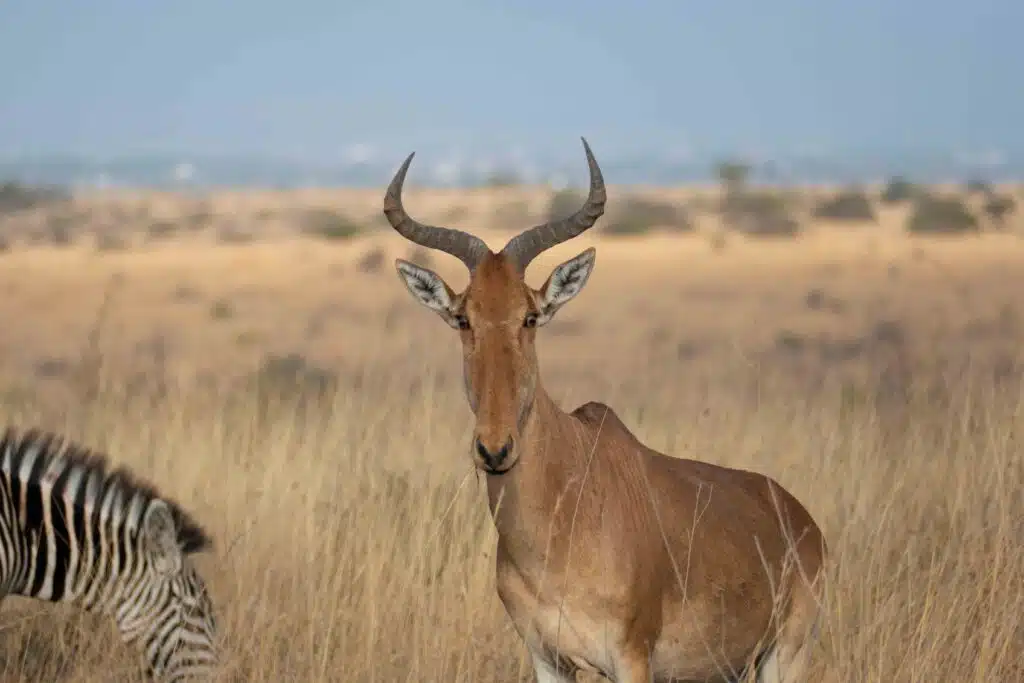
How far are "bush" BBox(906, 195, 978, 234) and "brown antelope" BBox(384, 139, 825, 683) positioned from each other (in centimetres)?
4614

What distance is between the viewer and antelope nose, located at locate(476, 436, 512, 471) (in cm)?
636

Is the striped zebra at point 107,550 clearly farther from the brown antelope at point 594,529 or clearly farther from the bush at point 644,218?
the bush at point 644,218

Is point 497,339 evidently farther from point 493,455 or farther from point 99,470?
point 99,470

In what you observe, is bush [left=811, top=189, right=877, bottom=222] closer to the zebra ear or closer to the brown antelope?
the zebra ear

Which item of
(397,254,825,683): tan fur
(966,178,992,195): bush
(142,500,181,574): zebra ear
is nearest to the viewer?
(397,254,825,683): tan fur

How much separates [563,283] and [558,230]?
0.84 ft

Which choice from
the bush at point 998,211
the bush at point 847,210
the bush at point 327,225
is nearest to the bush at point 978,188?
the bush at point 847,210

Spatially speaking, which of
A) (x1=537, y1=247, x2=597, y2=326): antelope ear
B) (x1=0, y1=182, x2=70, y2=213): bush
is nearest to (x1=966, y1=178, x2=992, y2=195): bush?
(x1=0, y1=182, x2=70, y2=213): bush

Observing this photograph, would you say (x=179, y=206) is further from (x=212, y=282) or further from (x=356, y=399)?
(x=356, y=399)

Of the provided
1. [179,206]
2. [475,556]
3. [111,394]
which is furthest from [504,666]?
[179,206]

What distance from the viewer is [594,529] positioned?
6.93m

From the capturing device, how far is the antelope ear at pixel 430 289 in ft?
23.2

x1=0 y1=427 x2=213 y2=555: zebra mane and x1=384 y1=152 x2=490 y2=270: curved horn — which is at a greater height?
x1=384 y1=152 x2=490 y2=270: curved horn

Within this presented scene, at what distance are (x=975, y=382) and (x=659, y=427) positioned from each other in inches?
235
